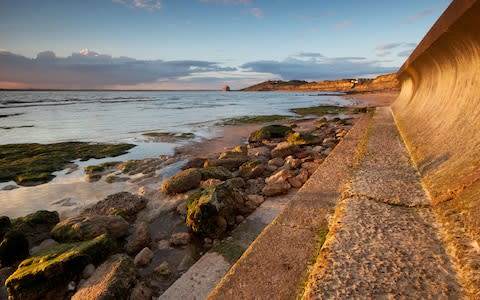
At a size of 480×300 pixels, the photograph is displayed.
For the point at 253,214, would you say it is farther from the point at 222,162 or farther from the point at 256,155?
the point at 256,155

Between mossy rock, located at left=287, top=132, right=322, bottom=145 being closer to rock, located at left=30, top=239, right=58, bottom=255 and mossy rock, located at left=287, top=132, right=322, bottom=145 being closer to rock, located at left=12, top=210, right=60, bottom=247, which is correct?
rock, located at left=12, top=210, right=60, bottom=247

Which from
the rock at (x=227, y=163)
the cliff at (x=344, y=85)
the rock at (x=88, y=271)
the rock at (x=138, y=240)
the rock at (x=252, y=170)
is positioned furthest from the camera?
the cliff at (x=344, y=85)

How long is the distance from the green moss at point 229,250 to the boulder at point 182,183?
2.00 metres

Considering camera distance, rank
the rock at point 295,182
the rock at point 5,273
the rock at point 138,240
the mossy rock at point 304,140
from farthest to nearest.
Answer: the mossy rock at point 304,140 → the rock at point 295,182 → the rock at point 138,240 → the rock at point 5,273

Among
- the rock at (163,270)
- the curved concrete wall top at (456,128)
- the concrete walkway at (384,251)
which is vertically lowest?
the rock at (163,270)

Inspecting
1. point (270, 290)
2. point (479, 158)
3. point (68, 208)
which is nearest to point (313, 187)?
point (479, 158)

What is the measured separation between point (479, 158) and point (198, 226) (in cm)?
279

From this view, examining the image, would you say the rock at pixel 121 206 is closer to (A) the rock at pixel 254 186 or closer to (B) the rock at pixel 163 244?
(B) the rock at pixel 163 244

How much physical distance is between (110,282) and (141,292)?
270 millimetres

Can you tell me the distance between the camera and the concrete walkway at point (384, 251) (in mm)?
1397

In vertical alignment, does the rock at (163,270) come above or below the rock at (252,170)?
below

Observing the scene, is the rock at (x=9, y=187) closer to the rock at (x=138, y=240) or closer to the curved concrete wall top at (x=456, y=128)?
the rock at (x=138, y=240)

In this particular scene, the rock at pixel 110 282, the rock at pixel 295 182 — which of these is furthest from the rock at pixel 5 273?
the rock at pixel 295 182

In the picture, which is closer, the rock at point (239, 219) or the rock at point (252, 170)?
the rock at point (239, 219)
